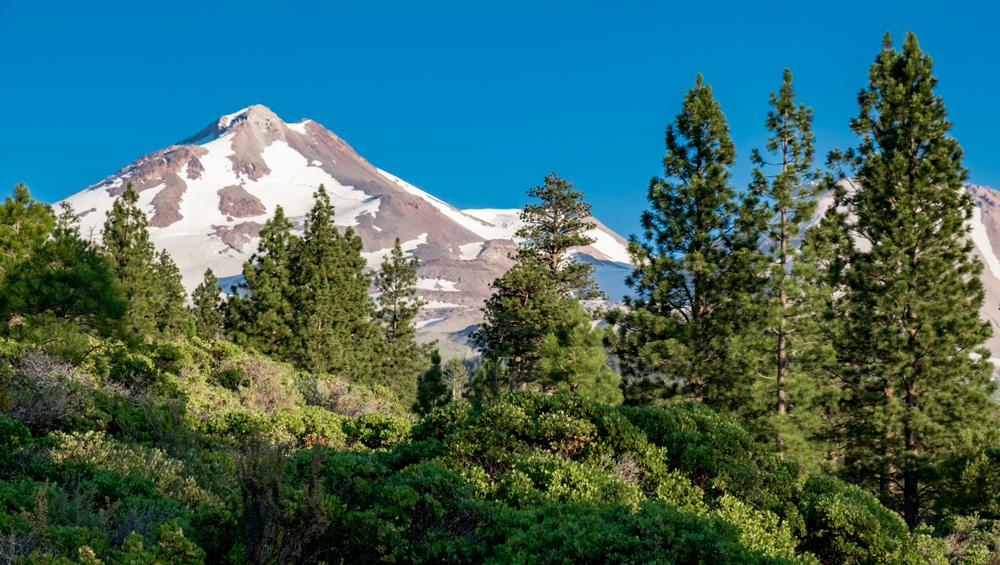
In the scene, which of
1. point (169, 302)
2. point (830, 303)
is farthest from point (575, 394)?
point (169, 302)

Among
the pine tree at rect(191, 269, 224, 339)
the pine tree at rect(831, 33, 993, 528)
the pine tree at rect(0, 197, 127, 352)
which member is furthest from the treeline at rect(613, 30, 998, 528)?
the pine tree at rect(191, 269, 224, 339)

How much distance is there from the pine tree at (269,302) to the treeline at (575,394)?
7.6 inches

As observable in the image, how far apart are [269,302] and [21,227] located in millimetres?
17638

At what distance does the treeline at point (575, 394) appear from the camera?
7.73 m

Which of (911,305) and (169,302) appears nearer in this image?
(911,305)

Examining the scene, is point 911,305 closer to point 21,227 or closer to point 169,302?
point 21,227

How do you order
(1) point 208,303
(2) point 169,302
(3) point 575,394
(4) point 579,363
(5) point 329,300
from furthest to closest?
1. (1) point 208,303
2. (2) point 169,302
3. (5) point 329,300
4. (4) point 579,363
5. (3) point 575,394

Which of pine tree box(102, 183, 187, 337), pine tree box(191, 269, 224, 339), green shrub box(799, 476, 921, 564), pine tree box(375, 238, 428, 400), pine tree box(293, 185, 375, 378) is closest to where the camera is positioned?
green shrub box(799, 476, 921, 564)

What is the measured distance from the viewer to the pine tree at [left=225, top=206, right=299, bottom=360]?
38.2 meters

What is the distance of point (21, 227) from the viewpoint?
20938mm

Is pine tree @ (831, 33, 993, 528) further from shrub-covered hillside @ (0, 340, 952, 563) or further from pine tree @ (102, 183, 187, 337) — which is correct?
pine tree @ (102, 183, 187, 337)

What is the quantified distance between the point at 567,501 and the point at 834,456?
2312 centimetres

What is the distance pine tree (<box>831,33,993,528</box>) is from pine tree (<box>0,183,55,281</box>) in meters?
26.1

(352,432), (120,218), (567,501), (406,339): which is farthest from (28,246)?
(406,339)
